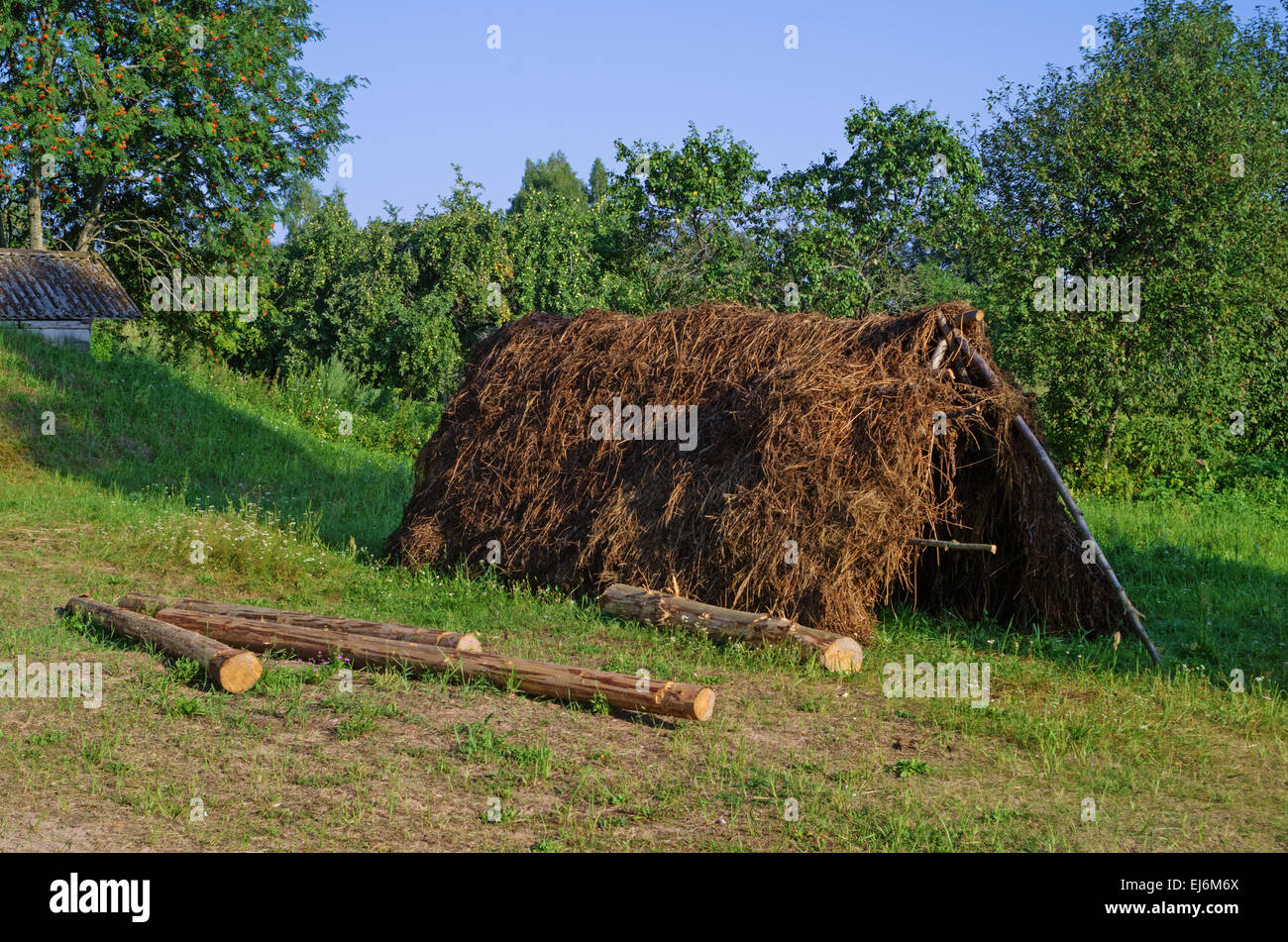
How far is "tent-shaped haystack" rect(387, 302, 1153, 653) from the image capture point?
30.4 ft

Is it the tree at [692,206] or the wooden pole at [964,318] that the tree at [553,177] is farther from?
the wooden pole at [964,318]

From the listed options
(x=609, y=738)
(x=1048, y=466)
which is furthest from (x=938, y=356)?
(x=609, y=738)

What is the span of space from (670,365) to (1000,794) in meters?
5.91

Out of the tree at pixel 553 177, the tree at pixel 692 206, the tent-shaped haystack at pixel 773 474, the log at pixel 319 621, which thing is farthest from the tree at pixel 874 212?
the tree at pixel 553 177

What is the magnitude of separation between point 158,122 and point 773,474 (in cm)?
2212

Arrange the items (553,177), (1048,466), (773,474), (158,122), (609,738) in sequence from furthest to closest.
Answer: (553,177)
(158,122)
(773,474)
(1048,466)
(609,738)

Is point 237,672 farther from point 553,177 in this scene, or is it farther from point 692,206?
point 553,177

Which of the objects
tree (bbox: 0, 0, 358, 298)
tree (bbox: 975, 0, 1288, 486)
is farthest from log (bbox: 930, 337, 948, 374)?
tree (bbox: 0, 0, 358, 298)

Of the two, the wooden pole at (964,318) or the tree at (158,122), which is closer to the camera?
the wooden pole at (964,318)

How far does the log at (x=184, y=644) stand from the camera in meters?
7.84

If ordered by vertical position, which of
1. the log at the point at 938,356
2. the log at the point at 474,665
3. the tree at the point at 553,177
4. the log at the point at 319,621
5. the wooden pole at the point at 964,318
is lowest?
the log at the point at 474,665

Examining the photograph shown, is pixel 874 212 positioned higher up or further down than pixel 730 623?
higher up

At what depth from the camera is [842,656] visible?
28.7 feet

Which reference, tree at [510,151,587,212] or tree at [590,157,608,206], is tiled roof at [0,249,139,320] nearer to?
tree at [510,151,587,212]
